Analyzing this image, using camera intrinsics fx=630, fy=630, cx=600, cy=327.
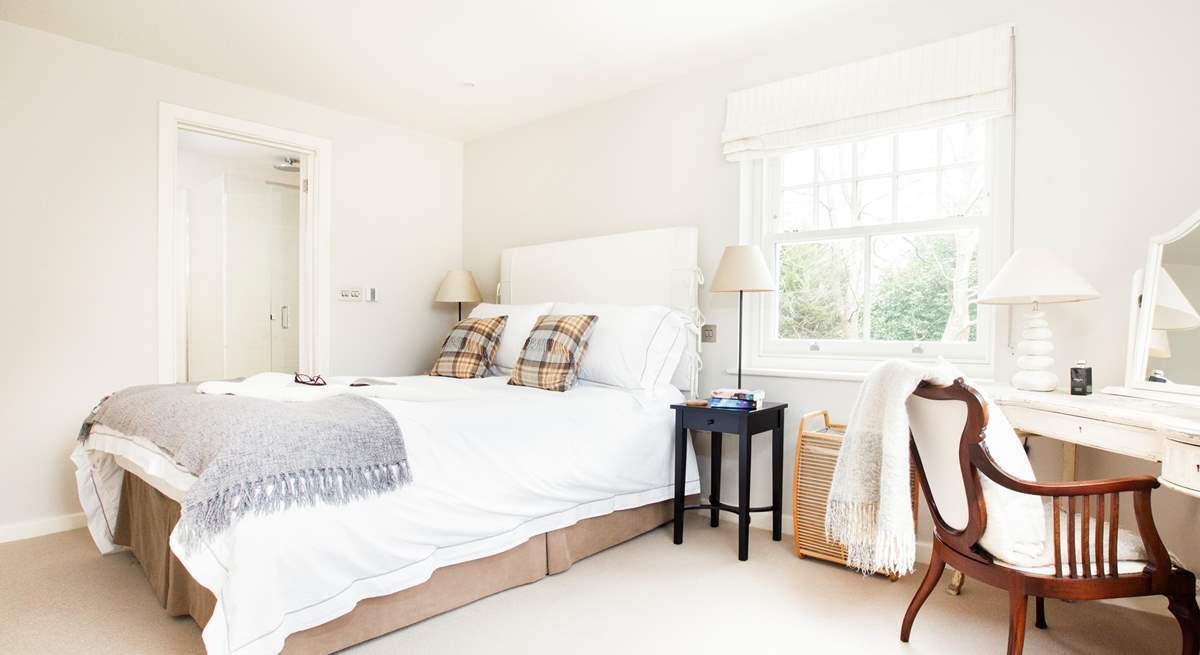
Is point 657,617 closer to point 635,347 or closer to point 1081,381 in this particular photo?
point 635,347

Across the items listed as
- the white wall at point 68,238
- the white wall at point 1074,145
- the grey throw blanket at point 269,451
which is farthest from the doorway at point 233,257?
the white wall at point 1074,145

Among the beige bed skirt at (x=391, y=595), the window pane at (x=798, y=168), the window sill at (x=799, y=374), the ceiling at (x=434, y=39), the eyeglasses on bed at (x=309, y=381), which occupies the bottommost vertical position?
the beige bed skirt at (x=391, y=595)

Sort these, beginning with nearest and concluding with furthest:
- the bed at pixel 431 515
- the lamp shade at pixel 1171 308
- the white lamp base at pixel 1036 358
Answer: the bed at pixel 431 515, the lamp shade at pixel 1171 308, the white lamp base at pixel 1036 358

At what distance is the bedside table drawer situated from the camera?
281cm

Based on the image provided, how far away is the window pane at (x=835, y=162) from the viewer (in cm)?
315

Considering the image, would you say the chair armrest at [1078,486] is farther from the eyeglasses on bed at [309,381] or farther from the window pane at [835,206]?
the eyeglasses on bed at [309,381]

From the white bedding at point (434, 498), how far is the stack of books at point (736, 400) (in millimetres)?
274

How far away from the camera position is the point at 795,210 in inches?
131

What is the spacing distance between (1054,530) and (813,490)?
1.23m

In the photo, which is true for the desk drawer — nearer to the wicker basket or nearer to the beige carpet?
the beige carpet

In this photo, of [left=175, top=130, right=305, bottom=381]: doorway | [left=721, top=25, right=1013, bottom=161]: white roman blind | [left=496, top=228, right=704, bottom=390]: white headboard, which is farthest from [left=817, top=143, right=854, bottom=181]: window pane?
[left=175, top=130, right=305, bottom=381]: doorway

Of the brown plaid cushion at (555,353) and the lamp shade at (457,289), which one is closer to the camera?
the brown plaid cushion at (555,353)

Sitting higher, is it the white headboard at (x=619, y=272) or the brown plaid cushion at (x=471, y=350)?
the white headboard at (x=619, y=272)

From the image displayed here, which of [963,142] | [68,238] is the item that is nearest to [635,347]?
[963,142]
